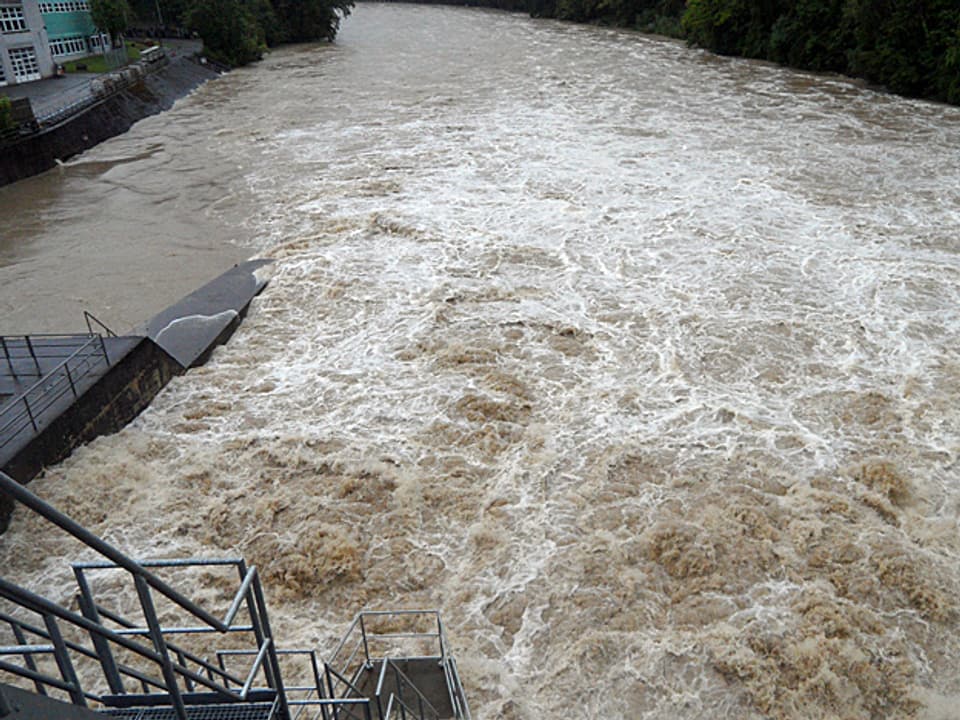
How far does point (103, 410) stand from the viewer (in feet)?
37.1

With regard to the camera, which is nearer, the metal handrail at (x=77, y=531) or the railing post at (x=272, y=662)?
the metal handrail at (x=77, y=531)

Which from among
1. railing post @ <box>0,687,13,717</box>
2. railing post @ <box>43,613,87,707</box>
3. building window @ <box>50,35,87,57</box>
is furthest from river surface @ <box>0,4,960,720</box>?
building window @ <box>50,35,87,57</box>

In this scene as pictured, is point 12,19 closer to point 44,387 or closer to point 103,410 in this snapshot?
point 44,387

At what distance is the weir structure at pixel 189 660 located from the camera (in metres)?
2.70

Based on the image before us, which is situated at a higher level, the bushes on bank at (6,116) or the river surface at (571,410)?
the bushes on bank at (6,116)

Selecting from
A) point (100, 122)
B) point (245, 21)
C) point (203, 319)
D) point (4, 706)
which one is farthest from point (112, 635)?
point (245, 21)

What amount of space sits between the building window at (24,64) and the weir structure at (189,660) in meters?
36.6

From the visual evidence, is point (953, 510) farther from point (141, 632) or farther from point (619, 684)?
point (141, 632)

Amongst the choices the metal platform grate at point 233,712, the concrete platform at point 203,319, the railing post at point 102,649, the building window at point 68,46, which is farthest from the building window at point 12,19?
the metal platform grate at point 233,712

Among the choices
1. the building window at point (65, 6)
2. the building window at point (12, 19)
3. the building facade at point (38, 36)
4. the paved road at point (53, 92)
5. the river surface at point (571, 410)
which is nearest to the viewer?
the river surface at point (571, 410)

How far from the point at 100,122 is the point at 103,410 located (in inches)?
985

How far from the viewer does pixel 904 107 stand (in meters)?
30.5

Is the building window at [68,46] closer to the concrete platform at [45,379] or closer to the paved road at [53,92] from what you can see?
the paved road at [53,92]

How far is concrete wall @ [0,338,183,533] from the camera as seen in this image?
10055mm
